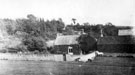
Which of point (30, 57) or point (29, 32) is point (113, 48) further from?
point (29, 32)

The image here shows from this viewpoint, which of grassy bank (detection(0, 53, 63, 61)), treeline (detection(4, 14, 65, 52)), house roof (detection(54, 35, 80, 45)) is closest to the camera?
grassy bank (detection(0, 53, 63, 61))

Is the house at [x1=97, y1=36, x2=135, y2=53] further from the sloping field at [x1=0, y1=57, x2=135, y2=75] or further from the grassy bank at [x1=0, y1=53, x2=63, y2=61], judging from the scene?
the grassy bank at [x1=0, y1=53, x2=63, y2=61]

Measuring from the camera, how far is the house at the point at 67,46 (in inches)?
1128

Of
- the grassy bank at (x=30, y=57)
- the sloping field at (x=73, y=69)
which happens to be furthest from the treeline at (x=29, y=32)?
the sloping field at (x=73, y=69)

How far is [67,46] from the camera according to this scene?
29.8 meters

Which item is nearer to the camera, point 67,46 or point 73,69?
point 73,69

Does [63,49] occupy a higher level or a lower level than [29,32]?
lower

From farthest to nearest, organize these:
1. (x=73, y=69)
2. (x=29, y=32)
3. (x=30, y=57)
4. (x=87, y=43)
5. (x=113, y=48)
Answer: (x=87, y=43) → (x=29, y=32) → (x=113, y=48) → (x=30, y=57) → (x=73, y=69)

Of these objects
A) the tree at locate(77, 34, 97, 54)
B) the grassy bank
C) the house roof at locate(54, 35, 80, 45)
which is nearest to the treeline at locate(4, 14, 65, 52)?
the grassy bank

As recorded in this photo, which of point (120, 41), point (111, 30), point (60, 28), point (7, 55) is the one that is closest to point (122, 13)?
point (120, 41)

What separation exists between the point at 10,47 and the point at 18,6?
11728 millimetres

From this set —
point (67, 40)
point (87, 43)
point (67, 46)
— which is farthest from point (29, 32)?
point (87, 43)

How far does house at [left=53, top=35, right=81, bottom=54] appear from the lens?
28.7m

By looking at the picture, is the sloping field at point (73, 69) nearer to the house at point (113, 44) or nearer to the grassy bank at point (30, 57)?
the grassy bank at point (30, 57)
